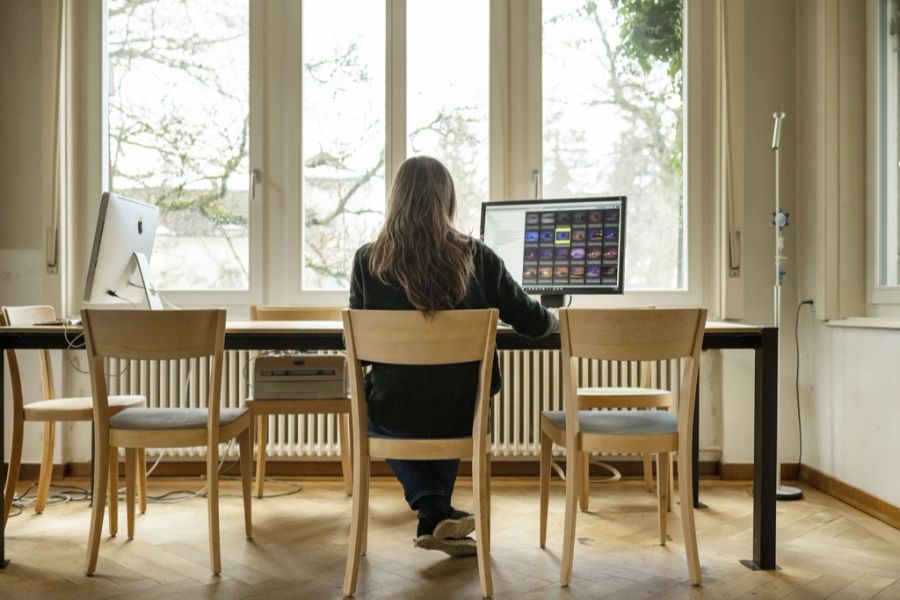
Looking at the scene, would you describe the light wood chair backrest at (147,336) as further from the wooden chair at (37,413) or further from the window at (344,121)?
the window at (344,121)

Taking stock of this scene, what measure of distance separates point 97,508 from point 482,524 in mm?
1015

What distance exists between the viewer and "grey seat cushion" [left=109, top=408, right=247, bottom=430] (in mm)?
2082

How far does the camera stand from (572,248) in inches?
106

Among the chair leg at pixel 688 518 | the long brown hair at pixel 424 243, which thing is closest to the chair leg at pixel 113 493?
the long brown hair at pixel 424 243

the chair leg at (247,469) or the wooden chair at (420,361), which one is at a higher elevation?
the wooden chair at (420,361)

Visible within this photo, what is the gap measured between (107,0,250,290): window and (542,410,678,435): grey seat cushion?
1929mm

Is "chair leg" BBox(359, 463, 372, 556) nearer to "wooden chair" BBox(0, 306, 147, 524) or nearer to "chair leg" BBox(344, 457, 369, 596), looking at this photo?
"chair leg" BBox(344, 457, 369, 596)

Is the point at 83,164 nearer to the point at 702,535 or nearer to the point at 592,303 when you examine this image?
the point at 592,303

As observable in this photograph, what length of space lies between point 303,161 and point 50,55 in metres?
1.17

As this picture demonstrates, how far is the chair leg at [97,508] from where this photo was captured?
200cm

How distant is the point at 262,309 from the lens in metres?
3.05

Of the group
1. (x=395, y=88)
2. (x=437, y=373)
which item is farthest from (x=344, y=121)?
(x=437, y=373)

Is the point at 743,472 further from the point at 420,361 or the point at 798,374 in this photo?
the point at 420,361

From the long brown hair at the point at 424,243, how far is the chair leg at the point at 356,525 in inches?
17.8
